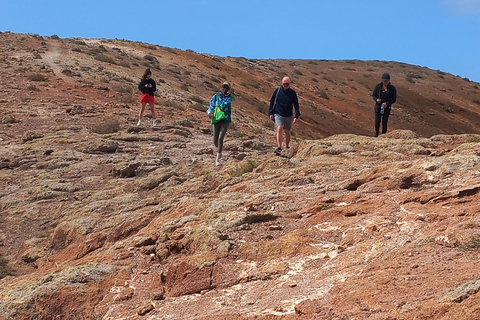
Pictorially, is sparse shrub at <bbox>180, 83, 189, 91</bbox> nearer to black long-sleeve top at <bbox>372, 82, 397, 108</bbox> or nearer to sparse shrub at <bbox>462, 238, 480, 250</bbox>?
black long-sleeve top at <bbox>372, 82, 397, 108</bbox>

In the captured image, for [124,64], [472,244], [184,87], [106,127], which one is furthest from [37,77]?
[472,244]

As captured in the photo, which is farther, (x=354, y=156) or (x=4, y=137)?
(x=4, y=137)

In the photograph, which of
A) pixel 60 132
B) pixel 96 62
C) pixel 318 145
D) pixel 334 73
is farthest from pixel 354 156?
pixel 334 73

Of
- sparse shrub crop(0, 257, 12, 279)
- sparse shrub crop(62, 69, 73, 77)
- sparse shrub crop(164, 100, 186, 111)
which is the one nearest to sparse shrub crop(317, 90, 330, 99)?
sparse shrub crop(62, 69, 73, 77)

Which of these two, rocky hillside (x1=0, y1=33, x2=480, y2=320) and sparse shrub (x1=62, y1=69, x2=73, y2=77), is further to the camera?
sparse shrub (x1=62, y1=69, x2=73, y2=77)

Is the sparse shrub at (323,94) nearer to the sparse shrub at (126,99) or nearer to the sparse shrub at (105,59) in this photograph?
the sparse shrub at (105,59)

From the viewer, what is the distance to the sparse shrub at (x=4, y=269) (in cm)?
711

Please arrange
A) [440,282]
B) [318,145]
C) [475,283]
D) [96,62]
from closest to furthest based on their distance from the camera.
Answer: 1. [475,283]
2. [440,282]
3. [318,145]
4. [96,62]

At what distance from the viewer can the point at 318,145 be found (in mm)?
9234

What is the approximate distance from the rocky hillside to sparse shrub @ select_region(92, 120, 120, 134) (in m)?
0.06

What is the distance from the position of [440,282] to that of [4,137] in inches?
498

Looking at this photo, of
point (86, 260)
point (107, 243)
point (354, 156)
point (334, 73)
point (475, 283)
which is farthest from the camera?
point (334, 73)

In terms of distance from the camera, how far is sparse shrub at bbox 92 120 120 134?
547 inches

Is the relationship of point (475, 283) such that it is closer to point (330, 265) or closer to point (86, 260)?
point (330, 265)
